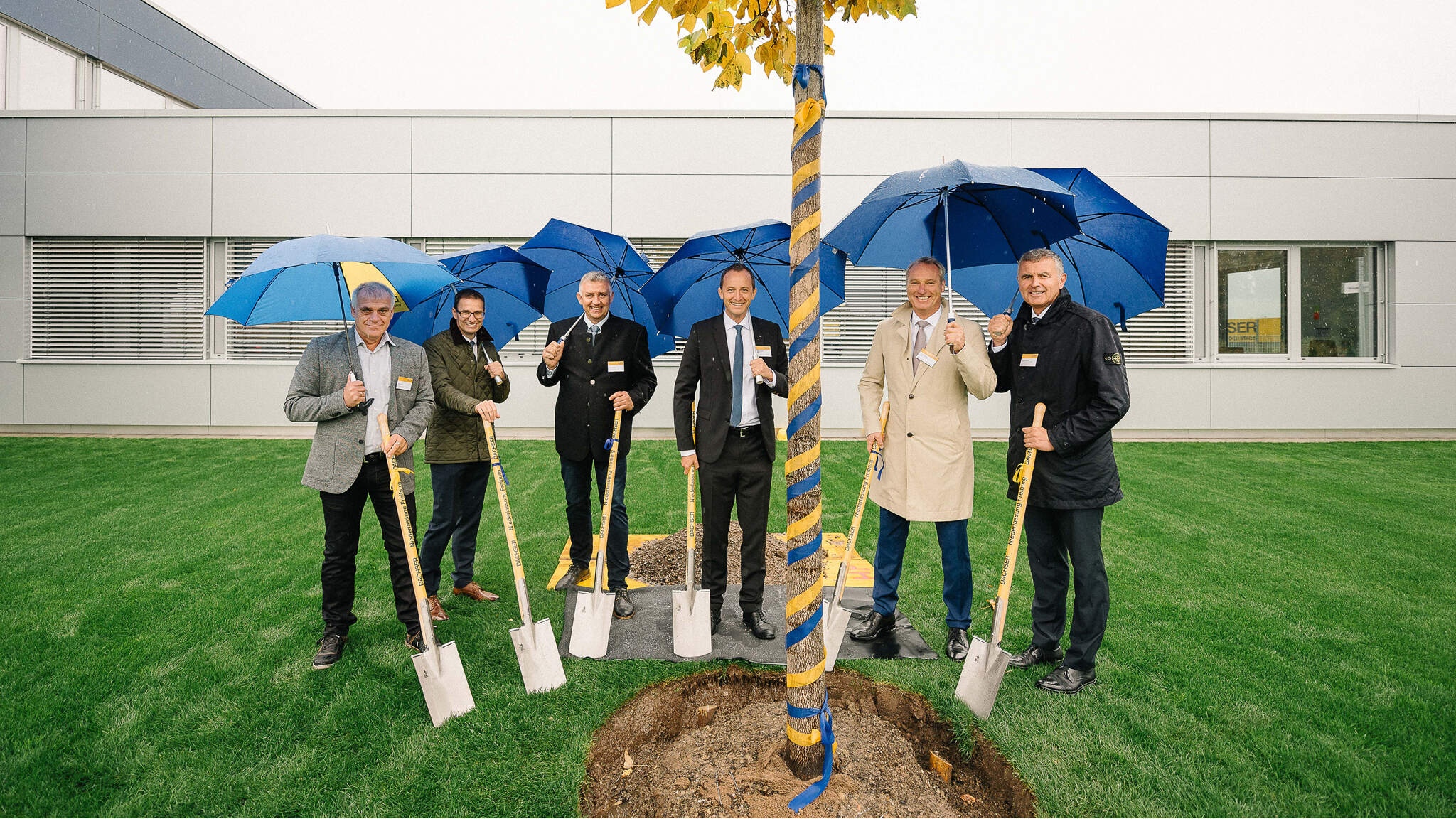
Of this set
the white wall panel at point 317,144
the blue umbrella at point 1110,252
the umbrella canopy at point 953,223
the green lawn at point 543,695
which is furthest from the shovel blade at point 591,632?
the white wall panel at point 317,144

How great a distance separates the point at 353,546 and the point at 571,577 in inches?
58.9

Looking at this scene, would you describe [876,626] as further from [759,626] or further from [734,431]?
[734,431]

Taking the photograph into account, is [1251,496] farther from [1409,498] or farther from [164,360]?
[164,360]

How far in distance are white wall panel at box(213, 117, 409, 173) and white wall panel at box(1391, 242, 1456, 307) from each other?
16122 mm

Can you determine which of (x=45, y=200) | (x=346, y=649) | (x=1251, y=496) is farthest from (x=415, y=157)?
(x=1251, y=496)

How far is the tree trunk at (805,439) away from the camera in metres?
2.27

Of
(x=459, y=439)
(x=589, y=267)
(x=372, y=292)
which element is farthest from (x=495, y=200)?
(x=372, y=292)

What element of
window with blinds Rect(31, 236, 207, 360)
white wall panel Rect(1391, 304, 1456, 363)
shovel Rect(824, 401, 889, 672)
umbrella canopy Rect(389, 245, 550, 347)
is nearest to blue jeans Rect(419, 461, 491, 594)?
umbrella canopy Rect(389, 245, 550, 347)

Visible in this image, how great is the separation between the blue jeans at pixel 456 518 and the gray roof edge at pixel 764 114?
8.40 meters

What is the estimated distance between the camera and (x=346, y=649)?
3629mm

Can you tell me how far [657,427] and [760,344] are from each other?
756 centimetres

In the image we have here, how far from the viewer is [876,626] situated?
12.4ft

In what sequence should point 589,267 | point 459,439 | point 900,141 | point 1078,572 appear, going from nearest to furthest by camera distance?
1. point 1078,572
2. point 459,439
3. point 589,267
4. point 900,141

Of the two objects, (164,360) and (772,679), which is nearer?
(772,679)
